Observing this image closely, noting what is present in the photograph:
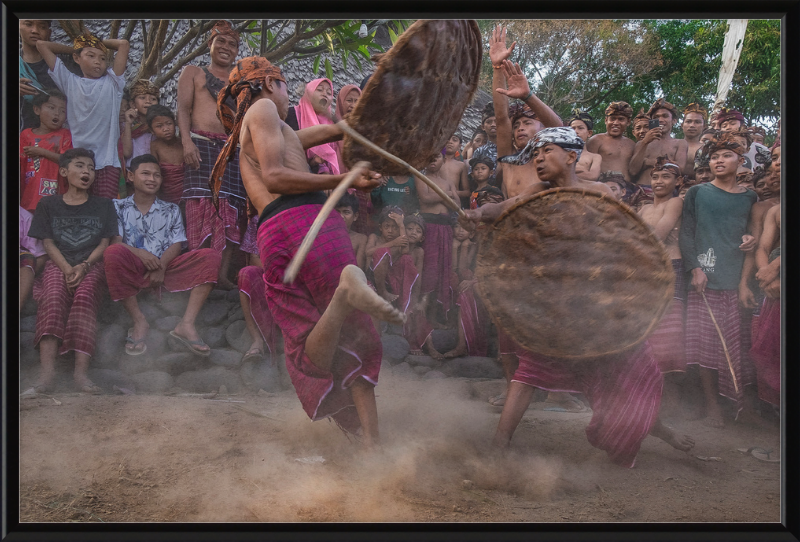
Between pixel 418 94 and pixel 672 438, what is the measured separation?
250 centimetres

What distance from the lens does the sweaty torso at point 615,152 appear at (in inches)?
158

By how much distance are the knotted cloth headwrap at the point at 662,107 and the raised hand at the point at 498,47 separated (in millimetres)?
1014

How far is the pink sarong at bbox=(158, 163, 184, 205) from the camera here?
12.6ft

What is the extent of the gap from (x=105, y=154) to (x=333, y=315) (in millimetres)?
1874

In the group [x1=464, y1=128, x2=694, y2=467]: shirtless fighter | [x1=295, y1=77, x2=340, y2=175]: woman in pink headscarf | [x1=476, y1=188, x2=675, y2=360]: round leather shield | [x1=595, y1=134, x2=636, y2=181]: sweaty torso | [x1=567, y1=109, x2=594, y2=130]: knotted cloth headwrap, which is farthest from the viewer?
[x1=595, y1=134, x2=636, y2=181]: sweaty torso

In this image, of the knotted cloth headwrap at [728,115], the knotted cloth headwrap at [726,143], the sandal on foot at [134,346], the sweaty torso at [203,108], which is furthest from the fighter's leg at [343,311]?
the knotted cloth headwrap at [728,115]

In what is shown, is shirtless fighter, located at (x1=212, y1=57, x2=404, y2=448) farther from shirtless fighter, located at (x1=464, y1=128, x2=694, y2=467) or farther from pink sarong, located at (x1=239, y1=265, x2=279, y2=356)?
shirtless fighter, located at (x1=464, y1=128, x2=694, y2=467)

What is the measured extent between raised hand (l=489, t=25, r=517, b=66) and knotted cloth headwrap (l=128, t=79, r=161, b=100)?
216cm

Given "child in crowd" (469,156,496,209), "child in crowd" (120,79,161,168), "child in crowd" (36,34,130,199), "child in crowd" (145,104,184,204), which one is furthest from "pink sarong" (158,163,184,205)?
"child in crowd" (469,156,496,209)

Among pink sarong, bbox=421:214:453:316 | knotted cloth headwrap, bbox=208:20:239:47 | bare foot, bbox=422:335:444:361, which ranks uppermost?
knotted cloth headwrap, bbox=208:20:239:47

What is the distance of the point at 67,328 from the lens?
12.3 feet

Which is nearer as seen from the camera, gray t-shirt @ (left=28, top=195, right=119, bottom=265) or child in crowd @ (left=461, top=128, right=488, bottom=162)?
gray t-shirt @ (left=28, top=195, right=119, bottom=265)

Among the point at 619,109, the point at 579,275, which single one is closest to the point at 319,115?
the point at 579,275

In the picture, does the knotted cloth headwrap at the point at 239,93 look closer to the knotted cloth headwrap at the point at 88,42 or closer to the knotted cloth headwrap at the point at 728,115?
the knotted cloth headwrap at the point at 88,42
